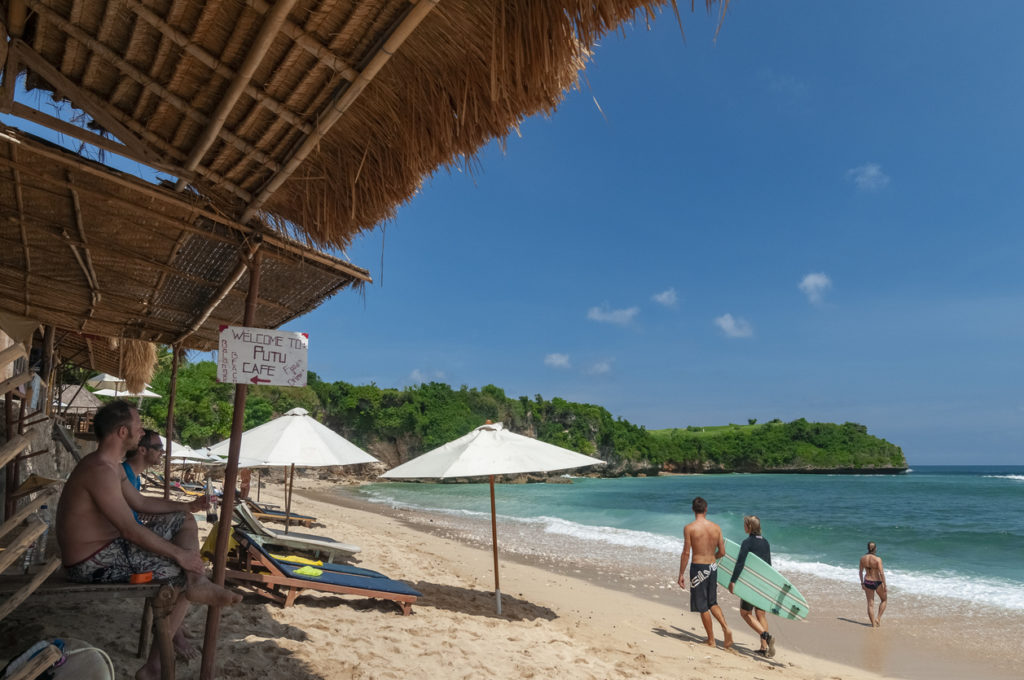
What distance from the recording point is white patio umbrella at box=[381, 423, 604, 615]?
5.42 metres

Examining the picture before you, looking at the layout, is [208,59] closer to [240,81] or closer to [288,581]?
[240,81]

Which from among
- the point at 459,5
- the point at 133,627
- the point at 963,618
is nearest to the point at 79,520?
the point at 133,627

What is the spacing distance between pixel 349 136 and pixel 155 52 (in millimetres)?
852

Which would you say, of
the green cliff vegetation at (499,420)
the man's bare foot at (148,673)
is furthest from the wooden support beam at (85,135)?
the green cliff vegetation at (499,420)

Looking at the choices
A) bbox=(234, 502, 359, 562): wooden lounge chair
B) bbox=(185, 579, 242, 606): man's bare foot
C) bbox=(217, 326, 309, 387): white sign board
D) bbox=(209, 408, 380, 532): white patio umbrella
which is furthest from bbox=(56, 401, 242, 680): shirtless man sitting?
bbox=(209, 408, 380, 532): white patio umbrella

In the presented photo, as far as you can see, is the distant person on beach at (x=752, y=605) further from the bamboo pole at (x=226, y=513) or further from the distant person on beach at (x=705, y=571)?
the bamboo pole at (x=226, y=513)

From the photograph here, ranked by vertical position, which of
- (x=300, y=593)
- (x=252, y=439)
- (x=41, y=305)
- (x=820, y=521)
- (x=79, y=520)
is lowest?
(x=820, y=521)

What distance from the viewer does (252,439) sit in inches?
329

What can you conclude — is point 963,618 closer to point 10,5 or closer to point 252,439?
point 252,439

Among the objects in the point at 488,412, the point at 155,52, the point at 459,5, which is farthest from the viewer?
the point at 488,412

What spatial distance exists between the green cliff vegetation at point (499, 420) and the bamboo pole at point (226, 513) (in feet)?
72.4

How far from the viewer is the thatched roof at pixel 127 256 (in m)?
3.00

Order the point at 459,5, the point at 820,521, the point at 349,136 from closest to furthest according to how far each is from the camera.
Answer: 1. the point at 459,5
2. the point at 349,136
3. the point at 820,521

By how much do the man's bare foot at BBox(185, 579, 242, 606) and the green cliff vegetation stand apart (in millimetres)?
22940
